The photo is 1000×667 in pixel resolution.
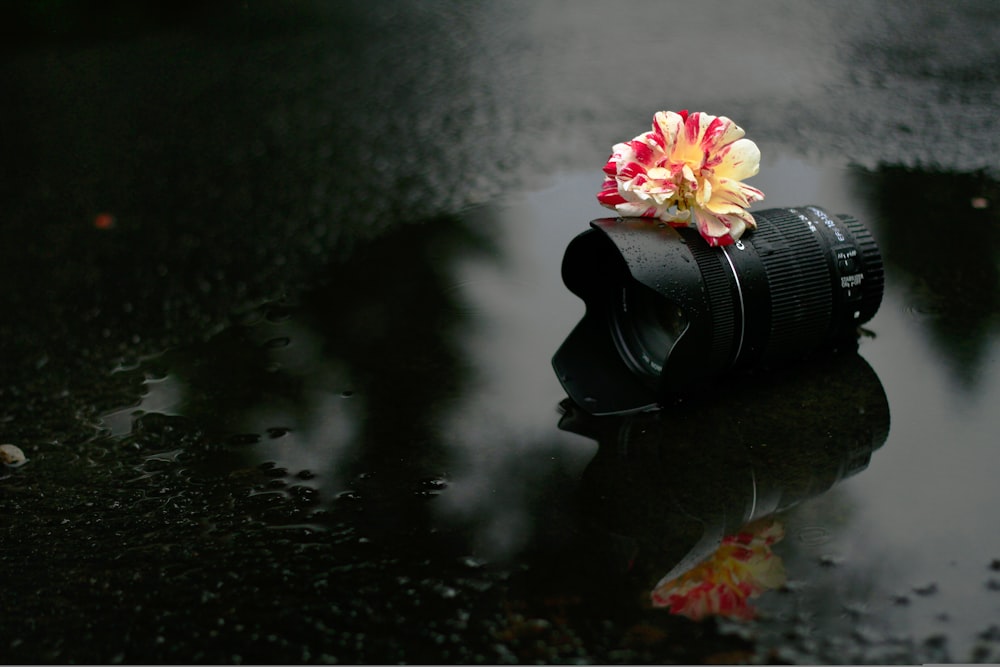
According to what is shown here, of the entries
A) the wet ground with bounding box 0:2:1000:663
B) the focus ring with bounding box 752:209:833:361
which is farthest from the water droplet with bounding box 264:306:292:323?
the focus ring with bounding box 752:209:833:361

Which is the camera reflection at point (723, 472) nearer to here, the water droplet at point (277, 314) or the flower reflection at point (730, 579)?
the flower reflection at point (730, 579)

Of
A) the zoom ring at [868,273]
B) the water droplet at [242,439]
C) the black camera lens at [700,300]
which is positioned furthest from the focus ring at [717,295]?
the water droplet at [242,439]

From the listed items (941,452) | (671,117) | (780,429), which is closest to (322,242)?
(671,117)

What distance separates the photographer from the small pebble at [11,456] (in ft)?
7.95

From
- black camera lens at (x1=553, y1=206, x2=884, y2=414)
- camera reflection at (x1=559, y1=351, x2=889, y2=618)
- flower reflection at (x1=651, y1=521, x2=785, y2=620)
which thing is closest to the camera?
flower reflection at (x1=651, y1=521, x2=785, y2=620)

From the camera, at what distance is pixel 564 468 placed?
228 centimetres

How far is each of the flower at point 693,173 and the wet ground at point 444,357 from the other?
1.30ft

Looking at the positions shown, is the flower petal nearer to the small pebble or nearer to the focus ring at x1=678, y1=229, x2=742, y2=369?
the focus ring at x1=678, y1=229, x2=742, y2=369

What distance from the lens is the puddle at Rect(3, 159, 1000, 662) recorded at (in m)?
1.84

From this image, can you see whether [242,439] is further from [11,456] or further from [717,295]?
[717,295]

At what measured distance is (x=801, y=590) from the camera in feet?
6.08

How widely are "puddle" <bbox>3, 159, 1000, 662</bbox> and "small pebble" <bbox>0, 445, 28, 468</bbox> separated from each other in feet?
0.11

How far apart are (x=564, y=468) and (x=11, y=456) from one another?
47.7 inches

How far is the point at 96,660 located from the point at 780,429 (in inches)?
54.6
